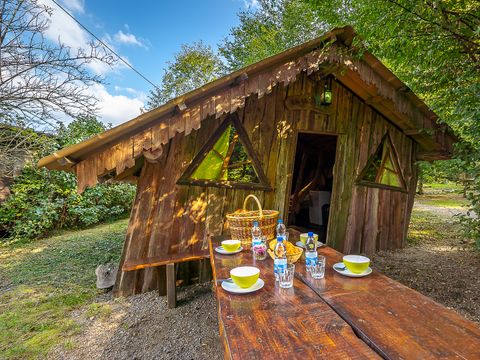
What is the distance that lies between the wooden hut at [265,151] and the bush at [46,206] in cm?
421

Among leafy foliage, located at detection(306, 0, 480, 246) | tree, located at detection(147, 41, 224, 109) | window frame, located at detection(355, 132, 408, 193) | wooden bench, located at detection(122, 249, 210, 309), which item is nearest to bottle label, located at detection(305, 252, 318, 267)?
wooden bench, located at detection(122, 249, 210, 309)

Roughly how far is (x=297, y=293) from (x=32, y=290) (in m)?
3.66

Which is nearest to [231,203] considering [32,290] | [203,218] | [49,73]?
[203,218]

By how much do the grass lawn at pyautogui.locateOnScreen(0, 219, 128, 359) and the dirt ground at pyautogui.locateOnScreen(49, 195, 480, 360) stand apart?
0.17 metres

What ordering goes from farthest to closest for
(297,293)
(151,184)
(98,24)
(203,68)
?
(203,68), (98,24), (151,184), (297,293)

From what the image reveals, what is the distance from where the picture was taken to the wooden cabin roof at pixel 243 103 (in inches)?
89.7

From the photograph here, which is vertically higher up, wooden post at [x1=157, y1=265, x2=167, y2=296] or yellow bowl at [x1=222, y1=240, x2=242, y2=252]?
yellow bowl at [x1=222, y1=240, x2=242, y2=252]

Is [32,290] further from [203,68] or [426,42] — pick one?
[203,68]

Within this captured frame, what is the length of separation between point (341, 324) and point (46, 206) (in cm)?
703

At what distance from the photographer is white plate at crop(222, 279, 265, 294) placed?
1.32m


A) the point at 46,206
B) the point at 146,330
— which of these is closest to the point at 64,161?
the point at 146,330

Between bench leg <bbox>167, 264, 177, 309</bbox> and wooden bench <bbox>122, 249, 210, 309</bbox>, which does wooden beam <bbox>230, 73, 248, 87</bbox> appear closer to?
wooden bench <bbox>122, 249, 210, 309</bbox>

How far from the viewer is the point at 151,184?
9.79 ft

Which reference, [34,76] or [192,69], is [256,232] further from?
[192,69]
